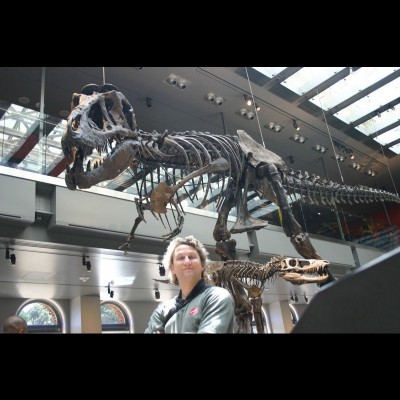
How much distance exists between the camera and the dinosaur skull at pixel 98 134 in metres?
3.34

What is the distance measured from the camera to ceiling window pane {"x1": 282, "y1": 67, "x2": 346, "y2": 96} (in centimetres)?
798

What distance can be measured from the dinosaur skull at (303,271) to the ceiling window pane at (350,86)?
5.07 meters

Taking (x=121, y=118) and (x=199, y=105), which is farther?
(x=199, y=105)

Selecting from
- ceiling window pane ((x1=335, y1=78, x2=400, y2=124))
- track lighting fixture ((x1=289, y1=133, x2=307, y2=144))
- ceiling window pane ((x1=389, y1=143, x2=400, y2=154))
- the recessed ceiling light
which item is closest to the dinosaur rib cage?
the recessed ceiling light

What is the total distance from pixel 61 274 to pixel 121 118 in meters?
4.19

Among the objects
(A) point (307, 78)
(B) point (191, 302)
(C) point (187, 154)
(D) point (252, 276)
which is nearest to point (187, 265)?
(B) point (191, 302)

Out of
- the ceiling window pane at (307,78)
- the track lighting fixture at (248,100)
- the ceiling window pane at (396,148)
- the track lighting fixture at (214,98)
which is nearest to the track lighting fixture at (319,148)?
the ceiling window pane at (396,148)

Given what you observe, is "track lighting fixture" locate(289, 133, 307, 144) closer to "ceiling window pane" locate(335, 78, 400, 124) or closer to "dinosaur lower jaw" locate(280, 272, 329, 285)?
"ceiling window pane" locate(335, 78, 400, 124)

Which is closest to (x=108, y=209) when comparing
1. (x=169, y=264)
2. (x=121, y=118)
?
(x=121, y=118)

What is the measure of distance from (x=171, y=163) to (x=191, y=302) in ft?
9.24

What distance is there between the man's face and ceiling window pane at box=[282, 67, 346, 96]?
6813 mm

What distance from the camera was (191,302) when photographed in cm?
181
